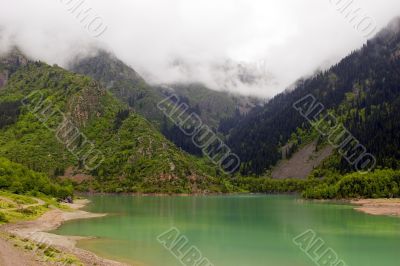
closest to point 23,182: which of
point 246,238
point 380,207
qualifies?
point 246,238

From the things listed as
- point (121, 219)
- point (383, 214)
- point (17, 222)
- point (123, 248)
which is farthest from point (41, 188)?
point (383, 214)

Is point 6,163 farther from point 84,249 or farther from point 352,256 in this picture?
point 352,256

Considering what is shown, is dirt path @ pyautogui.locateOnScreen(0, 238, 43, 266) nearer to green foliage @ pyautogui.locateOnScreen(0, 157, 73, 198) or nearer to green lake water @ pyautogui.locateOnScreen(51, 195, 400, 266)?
green lake water @ pyautogui.locateOnScreen(51, 195, 400, 266)

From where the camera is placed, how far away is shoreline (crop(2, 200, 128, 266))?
5569cm

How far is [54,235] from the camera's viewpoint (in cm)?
7750

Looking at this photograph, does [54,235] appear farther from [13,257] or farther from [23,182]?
[23,182]

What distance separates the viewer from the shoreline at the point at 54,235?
55.7m

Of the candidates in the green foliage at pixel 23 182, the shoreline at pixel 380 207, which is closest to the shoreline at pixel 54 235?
the green foliage at pixel 23 182

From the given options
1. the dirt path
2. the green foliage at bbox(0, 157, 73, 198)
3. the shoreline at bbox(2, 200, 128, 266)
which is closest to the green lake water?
the shoreline at bbox(2, 200, 128, 266)

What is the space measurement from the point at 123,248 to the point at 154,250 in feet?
16.4

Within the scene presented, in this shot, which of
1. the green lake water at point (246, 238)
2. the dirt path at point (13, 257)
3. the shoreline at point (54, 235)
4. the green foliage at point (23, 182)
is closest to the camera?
the dirt path at point (13, 257)

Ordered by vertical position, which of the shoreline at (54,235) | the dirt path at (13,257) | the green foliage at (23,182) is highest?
the green foliage at (23,182)

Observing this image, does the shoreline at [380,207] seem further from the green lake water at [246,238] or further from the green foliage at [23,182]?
the green foliage at [23,182]

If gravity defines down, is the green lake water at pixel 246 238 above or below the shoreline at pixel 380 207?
below
